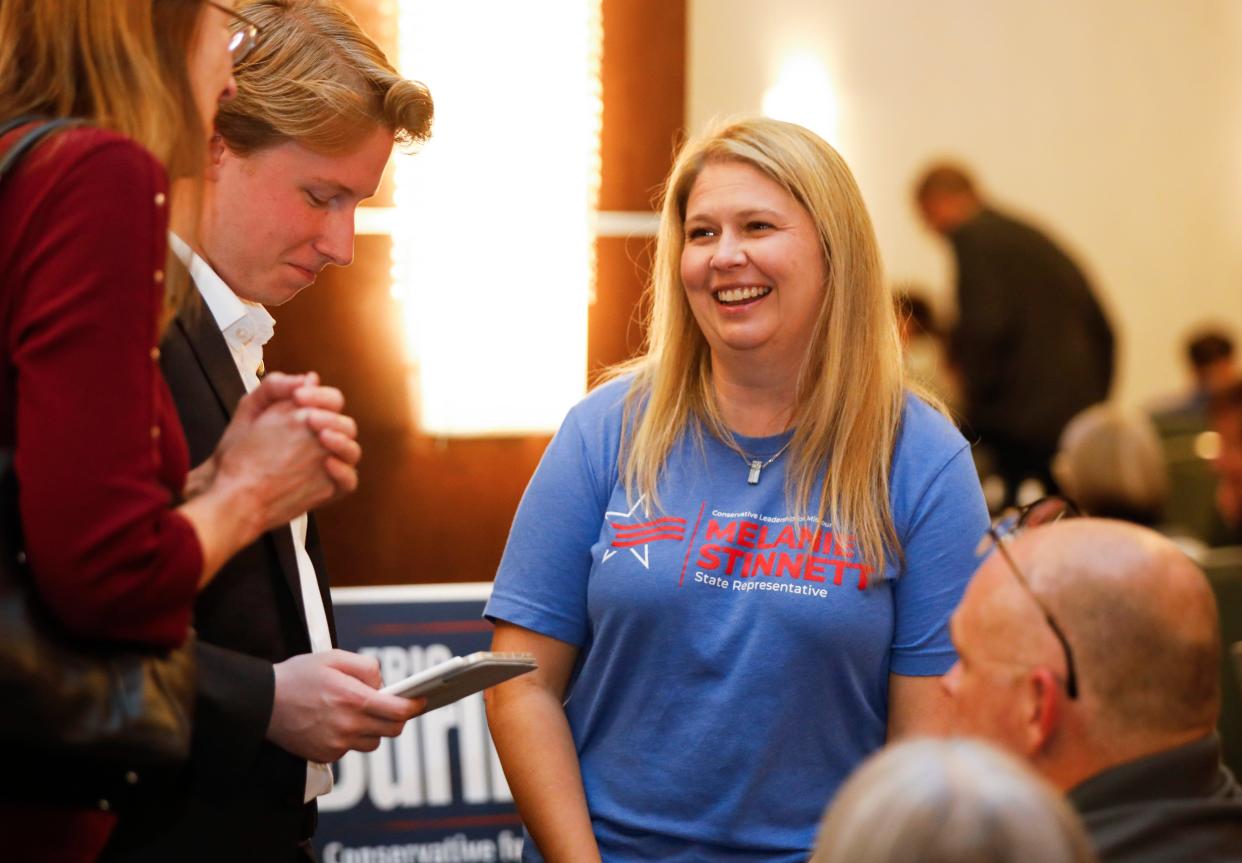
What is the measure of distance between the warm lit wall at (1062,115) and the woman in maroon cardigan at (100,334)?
672 cm

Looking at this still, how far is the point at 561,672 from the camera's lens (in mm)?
2264

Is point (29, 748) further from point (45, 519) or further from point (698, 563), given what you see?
point (698, 563)

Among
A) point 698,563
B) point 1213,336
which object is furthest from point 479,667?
point 1213,336

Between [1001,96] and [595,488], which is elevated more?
[1001,96]

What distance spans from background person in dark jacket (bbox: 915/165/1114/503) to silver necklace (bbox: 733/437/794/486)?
4702mm

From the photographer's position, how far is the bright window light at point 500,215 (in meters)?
3.22

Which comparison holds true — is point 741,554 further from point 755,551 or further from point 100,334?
point 100,334

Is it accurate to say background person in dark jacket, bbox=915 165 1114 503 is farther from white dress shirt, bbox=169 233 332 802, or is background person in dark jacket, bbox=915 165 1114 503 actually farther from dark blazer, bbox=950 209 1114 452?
white dress shirt, bbox=169 233 332 802

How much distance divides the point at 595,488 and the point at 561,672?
0.28 metres

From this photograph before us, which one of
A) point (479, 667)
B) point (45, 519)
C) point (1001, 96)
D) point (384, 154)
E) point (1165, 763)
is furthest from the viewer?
point (1001, 96)

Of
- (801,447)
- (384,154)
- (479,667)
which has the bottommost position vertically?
(479,667)

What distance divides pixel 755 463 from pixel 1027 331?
476cm

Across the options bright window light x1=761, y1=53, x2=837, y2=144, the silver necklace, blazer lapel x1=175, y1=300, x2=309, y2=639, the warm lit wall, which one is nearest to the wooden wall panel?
the silver necklace

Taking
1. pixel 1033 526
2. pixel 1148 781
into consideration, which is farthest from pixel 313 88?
pixel 1148 781
